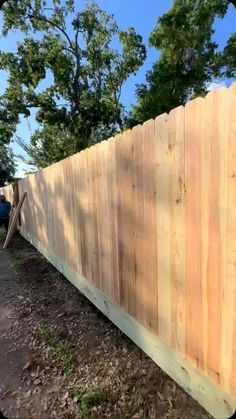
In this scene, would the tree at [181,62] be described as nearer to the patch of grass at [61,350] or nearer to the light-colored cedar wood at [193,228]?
the patch of grass at [61,350]

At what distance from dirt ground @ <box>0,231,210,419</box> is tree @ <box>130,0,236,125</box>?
12.1 meters

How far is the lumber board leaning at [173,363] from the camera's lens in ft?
5.37

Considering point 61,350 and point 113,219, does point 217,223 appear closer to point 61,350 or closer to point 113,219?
point 113,219

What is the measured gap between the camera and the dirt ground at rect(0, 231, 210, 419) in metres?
1.92

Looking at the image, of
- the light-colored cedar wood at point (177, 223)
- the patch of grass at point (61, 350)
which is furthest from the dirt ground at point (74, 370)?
the light-colored cedar wood at point (177, 223)

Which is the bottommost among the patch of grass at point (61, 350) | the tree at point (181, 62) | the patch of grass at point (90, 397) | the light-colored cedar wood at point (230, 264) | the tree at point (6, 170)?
the patch of grass at point (61, 350)

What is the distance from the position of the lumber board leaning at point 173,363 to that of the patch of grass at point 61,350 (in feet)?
1.70

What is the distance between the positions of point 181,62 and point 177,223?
47.1ft

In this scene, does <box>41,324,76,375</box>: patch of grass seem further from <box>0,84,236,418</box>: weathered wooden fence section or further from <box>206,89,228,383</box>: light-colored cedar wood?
<box>206,89,228,383</box>: light-colored cedar wood

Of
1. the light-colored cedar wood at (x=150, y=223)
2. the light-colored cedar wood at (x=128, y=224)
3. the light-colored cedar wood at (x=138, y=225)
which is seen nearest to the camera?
the light-colored cedar wood at (x=150, y=223)

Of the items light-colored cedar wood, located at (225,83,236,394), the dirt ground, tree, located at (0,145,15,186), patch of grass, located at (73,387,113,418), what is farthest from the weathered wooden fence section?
tree, located at (0,145,15,186)

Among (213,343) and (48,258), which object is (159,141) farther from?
(48,258)

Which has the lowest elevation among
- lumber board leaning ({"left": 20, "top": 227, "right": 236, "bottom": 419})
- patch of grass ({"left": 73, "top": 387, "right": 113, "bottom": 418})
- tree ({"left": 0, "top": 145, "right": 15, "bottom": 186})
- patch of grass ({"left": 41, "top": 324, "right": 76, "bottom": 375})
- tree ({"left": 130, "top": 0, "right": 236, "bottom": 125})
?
patch of grass ({"left": 41, "top": 324, "right": 76, "bottom": 375})

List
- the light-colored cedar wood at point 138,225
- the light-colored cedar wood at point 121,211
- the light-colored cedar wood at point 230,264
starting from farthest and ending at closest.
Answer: the light-colored cedar wood at point 121,211
the light-colored cedar wood at point 138,225
the light-colored cedar wood at point 230,264
